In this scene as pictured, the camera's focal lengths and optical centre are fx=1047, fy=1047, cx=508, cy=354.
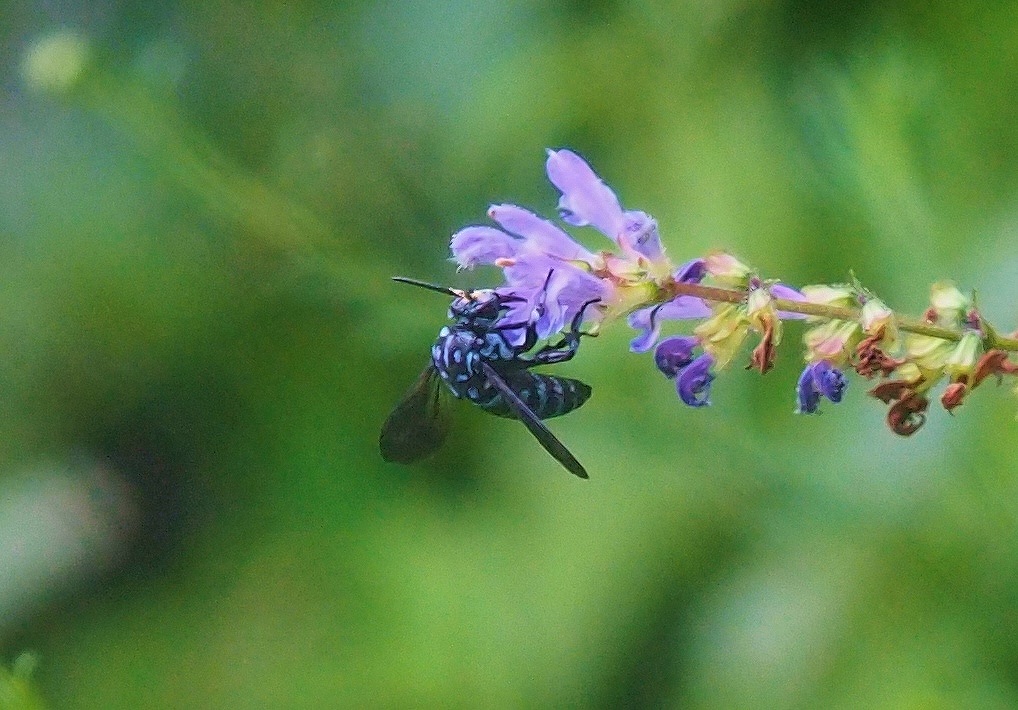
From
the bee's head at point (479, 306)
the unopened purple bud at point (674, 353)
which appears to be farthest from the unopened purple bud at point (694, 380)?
the bee's head at point (479, 306)

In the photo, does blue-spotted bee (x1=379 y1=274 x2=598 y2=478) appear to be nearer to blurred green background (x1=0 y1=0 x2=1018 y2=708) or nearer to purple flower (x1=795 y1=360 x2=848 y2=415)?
purple flower (x1=795 y1=360 x2=848 y2=415)

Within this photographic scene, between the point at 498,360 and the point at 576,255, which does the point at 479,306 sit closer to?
the point at 498,360

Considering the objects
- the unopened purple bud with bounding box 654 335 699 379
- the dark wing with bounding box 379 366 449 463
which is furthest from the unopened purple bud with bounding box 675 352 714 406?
the dark wing with bounding box 379 366 449 463

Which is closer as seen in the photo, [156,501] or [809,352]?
[809,352]

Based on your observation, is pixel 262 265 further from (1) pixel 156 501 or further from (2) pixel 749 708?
(2) pixel 749 708

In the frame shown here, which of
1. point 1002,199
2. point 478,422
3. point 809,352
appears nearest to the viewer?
point 809,352

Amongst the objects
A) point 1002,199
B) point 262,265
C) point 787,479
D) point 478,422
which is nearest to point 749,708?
point 787,479

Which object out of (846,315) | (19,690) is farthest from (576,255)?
(19,690)
